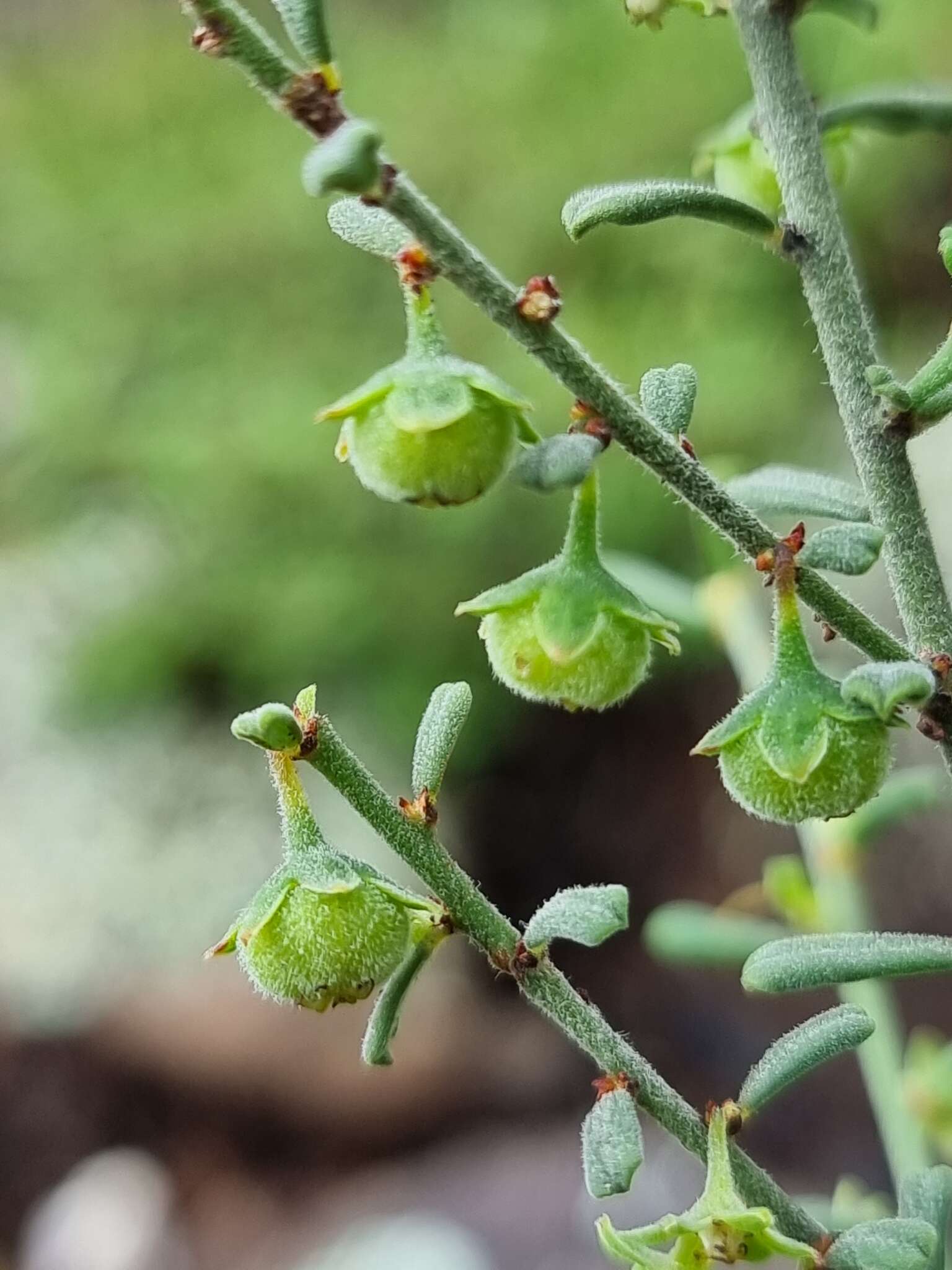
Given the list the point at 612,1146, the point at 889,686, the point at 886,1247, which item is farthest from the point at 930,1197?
the point at 889,686

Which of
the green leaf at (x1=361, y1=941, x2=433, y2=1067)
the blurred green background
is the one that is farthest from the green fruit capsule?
the blurred green background

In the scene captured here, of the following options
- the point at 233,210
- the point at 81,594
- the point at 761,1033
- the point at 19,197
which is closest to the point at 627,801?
the point at 761,1033

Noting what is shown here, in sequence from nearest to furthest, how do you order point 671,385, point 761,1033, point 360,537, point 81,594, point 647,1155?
point 671,385 < point 647,1155 < point 761,1033 < point 360,537 < point 81,594

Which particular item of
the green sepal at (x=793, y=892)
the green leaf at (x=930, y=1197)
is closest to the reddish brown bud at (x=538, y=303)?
the green leaf at (x=930, y=1197)

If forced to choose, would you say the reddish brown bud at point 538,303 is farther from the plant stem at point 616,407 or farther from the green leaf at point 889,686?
the green leaf at point 889,686

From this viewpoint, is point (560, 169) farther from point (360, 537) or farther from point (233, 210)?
point (360, 537)

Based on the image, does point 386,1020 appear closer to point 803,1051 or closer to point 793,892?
point 803,1051

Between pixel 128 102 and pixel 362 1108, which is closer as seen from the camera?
pixel 362 1108
